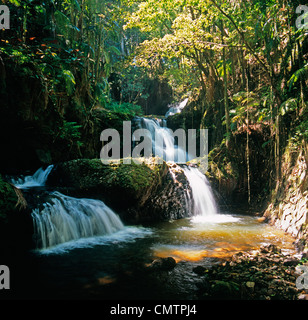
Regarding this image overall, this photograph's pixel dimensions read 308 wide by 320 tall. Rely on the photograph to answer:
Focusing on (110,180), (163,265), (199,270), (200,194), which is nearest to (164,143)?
(200,194)

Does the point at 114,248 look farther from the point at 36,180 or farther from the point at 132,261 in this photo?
the point at 36,180

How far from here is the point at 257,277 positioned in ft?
11.9

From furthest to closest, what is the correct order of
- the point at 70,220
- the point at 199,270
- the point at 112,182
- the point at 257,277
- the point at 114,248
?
the point at 112,182 → the point at 70,220 → the point at 114,248 → the point at 199,270 → the point at 257,277

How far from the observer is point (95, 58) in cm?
1074

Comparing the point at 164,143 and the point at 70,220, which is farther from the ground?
the point at 164,143

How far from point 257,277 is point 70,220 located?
4.17 m

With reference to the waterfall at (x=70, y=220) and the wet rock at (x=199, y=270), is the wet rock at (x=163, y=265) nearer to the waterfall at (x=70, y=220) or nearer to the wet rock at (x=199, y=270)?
the wet rock at (x=199, y=270)

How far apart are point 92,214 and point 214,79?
8628 millimetres

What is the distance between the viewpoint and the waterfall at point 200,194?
8891mm

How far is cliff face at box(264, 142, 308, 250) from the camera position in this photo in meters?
5.43

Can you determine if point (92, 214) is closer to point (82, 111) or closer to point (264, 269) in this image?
point (264, 269)

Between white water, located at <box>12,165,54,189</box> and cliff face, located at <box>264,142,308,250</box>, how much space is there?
288 inches
